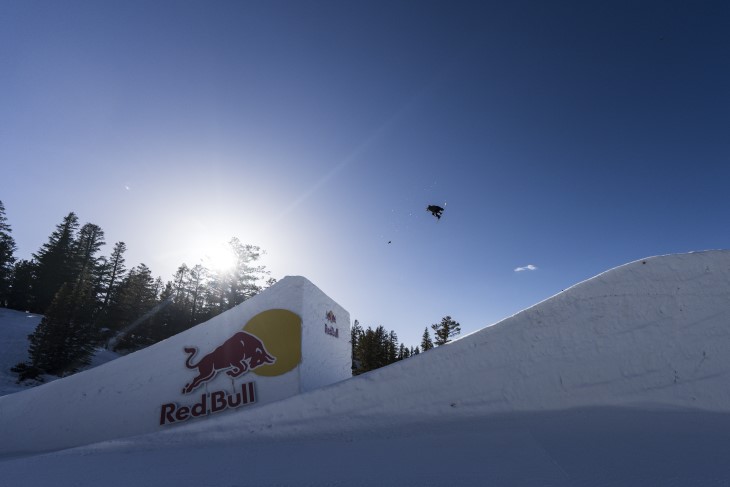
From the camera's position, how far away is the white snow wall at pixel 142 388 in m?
5.97

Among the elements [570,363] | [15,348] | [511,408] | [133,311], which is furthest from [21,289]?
[570,363]

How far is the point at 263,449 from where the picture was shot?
125 inches

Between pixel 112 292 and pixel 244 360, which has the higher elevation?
pixel 112 292

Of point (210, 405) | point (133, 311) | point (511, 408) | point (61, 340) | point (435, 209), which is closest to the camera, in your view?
point (511, 408)

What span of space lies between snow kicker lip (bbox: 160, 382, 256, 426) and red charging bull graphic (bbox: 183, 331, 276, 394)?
0.27 meters

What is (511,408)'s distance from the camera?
330cm

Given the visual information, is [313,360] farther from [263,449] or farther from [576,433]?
[576,433]

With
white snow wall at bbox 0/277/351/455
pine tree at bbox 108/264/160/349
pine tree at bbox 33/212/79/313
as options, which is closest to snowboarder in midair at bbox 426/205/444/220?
white snow wall at bbox 0/277/351/455

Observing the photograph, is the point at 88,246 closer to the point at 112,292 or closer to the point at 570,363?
the point at 112,292

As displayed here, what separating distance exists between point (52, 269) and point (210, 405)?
40.9 metres

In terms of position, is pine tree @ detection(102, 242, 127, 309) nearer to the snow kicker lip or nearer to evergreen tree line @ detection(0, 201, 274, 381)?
evergreen tree line @ detection(0, 201, 274, 381)

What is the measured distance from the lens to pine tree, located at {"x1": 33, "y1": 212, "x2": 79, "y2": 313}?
3312 cm

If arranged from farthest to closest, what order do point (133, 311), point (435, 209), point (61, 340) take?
point (133, 311), point (61, 340), point (435, 209)

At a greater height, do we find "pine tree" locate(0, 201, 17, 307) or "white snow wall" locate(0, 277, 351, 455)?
"pine tree" locate(0, 201, 17, 307)
